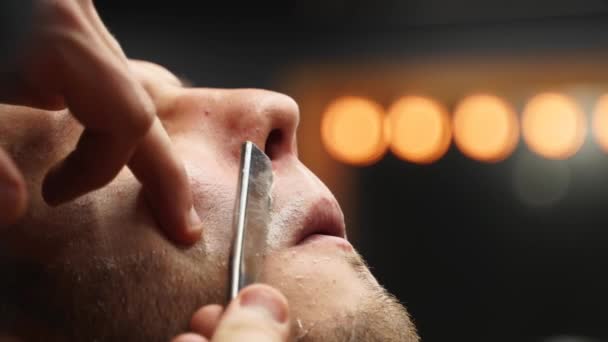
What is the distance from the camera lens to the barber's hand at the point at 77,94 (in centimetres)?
44

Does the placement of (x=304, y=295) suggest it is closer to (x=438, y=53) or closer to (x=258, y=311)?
(x=258, y=311)

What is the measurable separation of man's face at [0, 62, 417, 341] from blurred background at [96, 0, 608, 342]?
171cm

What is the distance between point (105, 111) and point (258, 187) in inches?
11.5

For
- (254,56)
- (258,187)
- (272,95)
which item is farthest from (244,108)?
(254,56)

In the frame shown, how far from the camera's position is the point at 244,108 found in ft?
2.78

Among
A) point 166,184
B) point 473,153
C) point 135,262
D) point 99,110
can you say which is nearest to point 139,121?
point 99,110

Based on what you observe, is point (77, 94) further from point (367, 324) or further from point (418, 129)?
point (418, 129)

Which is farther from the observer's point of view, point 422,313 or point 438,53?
point 438,53

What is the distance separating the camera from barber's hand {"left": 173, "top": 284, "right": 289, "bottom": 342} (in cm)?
48

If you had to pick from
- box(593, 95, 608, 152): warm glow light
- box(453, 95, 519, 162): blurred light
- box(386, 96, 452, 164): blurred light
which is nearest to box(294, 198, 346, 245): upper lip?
box(386, 96, 452, 164): blurred light

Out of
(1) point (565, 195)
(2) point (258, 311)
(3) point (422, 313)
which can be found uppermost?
(2) point (258, 311)

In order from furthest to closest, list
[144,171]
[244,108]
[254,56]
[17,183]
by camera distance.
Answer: [254,56], [244,108], [144,171], [17,183]

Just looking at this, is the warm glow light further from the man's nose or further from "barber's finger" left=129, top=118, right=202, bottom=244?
"barber's finger" left=129, top=118, right=202, bottom=244

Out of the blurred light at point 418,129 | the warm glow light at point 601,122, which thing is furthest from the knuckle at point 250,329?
the warm glow light at point 601,122
